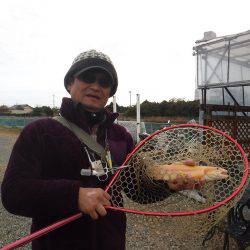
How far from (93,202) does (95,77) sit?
78 centimetres

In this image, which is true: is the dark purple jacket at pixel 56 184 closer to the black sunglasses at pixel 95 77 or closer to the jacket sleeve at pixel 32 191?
the jacket sleeve at pixel 32 191

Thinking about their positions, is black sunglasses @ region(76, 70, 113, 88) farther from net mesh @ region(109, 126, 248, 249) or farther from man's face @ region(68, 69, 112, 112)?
net mesh @ region(109, 126, 248, 249)

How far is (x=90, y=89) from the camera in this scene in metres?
2.10

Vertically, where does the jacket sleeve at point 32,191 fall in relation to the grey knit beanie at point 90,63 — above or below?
below

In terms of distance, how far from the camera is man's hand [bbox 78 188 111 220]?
168 cm

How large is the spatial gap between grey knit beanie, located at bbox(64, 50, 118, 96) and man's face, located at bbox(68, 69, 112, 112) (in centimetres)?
4

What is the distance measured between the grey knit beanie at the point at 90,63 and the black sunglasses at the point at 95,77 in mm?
30

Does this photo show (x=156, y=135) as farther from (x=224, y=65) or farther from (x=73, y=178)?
(x=224, y=65)

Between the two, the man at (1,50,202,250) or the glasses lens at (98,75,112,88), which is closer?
the man at (1,50,202,250)

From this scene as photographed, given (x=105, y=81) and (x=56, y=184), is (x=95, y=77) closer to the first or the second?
(x=105, y=81)

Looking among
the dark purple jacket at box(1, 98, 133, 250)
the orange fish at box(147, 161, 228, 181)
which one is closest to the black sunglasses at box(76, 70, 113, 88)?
the dark purple jacket at box(1, 98, 133, 250)

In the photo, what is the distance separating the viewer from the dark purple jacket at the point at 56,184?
1.73 meters

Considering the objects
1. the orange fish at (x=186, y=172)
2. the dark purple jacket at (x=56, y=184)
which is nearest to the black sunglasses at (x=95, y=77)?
the dark purple jacket at (x=56, y=184)

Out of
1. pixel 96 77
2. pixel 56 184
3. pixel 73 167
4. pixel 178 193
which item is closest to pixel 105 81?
pixel 96 77
